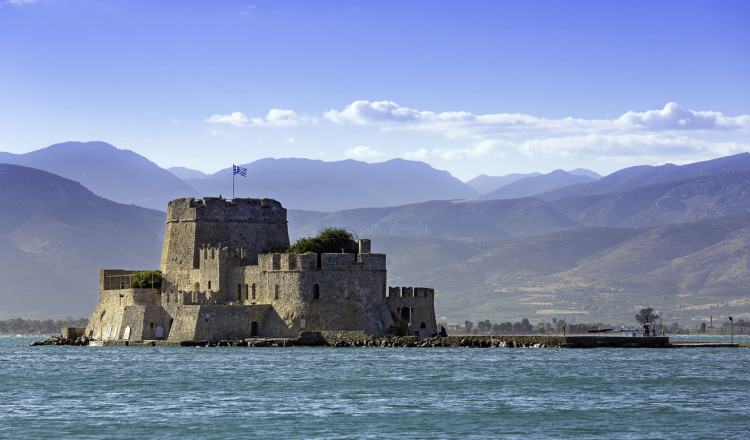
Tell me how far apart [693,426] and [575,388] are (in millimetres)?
11816

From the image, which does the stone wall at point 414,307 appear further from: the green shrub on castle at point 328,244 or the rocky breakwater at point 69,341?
the rocky breakwater at point 69,341

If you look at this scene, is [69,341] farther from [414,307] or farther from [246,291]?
[414,307]

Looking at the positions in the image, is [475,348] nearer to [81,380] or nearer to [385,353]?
[385,353]

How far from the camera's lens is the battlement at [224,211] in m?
87.1

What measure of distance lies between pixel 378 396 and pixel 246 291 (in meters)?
34.3

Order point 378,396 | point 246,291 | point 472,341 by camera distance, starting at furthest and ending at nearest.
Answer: point 246,291 < point 472,341 < point 378,396

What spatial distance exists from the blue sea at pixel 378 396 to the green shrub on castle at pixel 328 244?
12581 mm

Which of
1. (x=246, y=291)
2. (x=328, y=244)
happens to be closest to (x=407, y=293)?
(x=328, y=244)

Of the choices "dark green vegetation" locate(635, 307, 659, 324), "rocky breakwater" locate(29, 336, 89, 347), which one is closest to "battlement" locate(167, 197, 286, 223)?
"rocky breakwater" locate(29, 336, 89, 347)

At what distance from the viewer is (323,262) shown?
3110 inches

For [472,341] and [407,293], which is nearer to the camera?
[472,341]

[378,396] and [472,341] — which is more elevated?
[472,341]

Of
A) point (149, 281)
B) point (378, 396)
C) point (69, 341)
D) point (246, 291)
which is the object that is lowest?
point (378, 396)

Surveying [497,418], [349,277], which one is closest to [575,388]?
[497,418]
